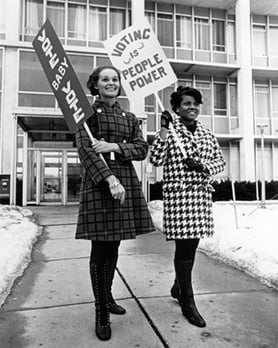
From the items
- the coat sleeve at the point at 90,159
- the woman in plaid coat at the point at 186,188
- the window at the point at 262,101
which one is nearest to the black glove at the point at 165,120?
the woman in plaid coat at the point at 186,188

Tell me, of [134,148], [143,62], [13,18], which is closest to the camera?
[134,148]

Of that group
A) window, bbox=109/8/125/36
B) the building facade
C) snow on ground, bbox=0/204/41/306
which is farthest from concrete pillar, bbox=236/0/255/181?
snow on ground, bbox=0/204/41/306

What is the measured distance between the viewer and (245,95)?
17.3 meters

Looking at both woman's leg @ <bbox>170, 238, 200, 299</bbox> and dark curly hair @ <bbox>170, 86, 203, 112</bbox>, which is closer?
woman's leg @ <bbox>170, 238, 200, 299</bbox>

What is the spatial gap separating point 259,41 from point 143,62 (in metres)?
17.7

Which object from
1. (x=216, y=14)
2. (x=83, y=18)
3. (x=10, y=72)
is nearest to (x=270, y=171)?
(x=216, y=14)

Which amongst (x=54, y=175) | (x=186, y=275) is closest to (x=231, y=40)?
(x=54, y=175)

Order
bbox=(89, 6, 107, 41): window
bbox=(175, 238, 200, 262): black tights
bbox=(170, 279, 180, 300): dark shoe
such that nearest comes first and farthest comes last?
bbox=(175, 238, 200, 262): black tights < bbox=(170, 279, 180, 300): dark shoe < bbox=(89, 6, 107, 41): window

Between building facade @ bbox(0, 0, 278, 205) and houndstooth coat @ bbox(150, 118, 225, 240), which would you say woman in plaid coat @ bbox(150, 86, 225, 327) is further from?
building facade @ bbox(0, 0, 278, 205)

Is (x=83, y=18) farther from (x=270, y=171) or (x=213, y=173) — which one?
(x=213, y=173)

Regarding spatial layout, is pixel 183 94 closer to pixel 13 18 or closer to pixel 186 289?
pixel 186 289

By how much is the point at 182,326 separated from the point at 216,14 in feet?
61.1

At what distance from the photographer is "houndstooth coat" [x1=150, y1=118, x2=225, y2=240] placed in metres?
2.76

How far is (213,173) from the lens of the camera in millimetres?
2857
